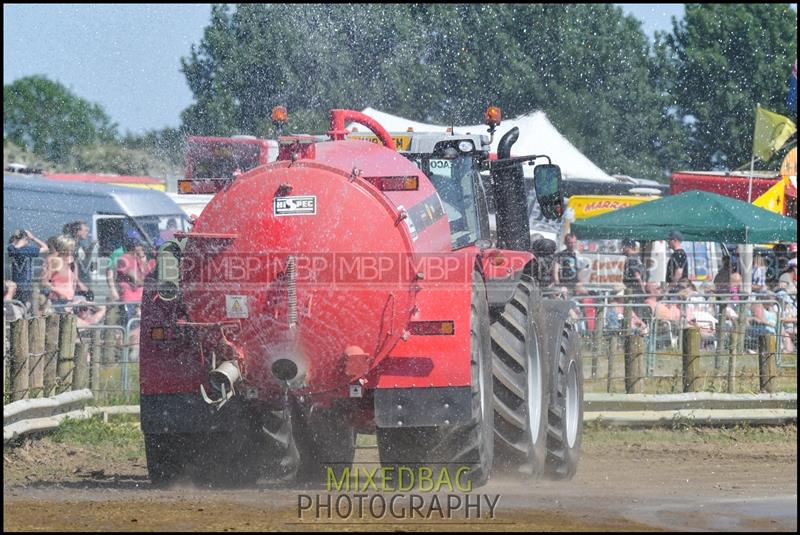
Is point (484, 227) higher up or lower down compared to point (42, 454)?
higher up

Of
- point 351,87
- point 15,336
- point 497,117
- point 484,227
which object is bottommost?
point 15,336

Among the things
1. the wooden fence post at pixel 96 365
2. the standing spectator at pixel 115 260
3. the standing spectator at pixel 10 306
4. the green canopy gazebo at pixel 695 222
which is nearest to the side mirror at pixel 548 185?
the wooden fence post at pixel 96 365

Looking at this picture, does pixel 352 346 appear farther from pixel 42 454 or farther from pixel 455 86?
pixel 455 86

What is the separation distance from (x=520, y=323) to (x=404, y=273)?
1573mm

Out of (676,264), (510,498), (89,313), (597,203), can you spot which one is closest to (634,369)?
(676,264)

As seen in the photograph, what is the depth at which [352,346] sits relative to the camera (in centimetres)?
742

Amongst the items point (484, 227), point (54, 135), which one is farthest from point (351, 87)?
point (484, 227)

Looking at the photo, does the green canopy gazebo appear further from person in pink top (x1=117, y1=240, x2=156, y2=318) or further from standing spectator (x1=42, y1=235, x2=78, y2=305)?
standing spectator (x1=42, y1=235, x2=78, y2=305)

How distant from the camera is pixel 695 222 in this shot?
773 inches

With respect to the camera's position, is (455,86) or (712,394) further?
(455,86)

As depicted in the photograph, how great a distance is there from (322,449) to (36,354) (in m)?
3.62

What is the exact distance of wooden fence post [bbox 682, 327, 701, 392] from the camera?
14.4m

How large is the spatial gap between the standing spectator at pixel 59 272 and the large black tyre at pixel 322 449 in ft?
22.4

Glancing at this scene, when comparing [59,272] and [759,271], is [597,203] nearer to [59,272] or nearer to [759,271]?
[759,271]
